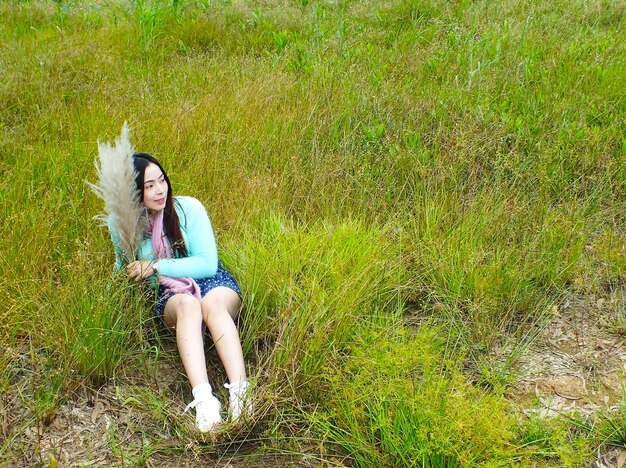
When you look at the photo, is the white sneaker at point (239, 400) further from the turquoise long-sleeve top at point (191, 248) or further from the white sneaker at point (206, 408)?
the turquoise long-sleeve top at point (191, 248)

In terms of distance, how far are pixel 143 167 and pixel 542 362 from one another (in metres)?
2.04

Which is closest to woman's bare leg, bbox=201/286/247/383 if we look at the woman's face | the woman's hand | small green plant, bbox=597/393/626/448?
the woman's hand

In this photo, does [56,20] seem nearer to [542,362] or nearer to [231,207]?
[231,207]

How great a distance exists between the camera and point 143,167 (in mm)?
2848

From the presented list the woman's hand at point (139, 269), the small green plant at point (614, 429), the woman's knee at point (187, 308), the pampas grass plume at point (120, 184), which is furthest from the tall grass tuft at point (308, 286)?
the small green plant at point (614, 429)

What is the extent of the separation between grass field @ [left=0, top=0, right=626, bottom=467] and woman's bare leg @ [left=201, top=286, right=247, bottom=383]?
4.3 inches

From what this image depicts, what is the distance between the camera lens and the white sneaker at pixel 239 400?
2.47 m

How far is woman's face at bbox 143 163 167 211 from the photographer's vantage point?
9.37 ft

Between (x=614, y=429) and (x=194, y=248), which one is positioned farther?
(x=194, y=248)

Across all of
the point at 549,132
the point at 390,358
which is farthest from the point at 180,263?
the point at 549,132

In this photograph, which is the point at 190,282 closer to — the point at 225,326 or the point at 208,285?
the point at 208,285

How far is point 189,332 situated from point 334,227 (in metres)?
1.08

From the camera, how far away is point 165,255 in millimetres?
2979

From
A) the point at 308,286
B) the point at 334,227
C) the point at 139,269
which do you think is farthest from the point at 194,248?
the point at 334,227
